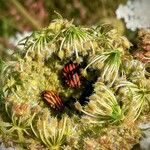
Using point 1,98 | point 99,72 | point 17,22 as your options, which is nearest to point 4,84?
point 1,98

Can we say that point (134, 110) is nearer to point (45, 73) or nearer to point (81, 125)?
point (81, 125)

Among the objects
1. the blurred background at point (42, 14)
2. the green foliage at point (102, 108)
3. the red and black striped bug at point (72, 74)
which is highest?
the blurred background at point (42, 14)

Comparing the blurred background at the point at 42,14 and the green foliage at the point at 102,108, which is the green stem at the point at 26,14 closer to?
the blurred background at the point at 42,14

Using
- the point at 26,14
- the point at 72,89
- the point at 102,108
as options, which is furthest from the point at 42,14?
the point at 102,108

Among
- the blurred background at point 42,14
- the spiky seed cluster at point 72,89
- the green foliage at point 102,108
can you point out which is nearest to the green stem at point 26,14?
the blurred background at point 42,14

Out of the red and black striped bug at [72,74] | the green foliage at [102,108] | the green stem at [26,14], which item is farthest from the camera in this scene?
the green stem at [26,14]

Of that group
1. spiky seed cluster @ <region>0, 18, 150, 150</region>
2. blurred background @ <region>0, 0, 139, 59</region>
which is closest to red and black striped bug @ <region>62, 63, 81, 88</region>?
spiky seed cluster @ <region>0, 18, 150, 150</region>

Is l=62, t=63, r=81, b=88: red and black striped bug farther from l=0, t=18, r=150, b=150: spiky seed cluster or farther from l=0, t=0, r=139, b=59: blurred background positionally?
l=0, t=0, r=139, b=59: blurred background
